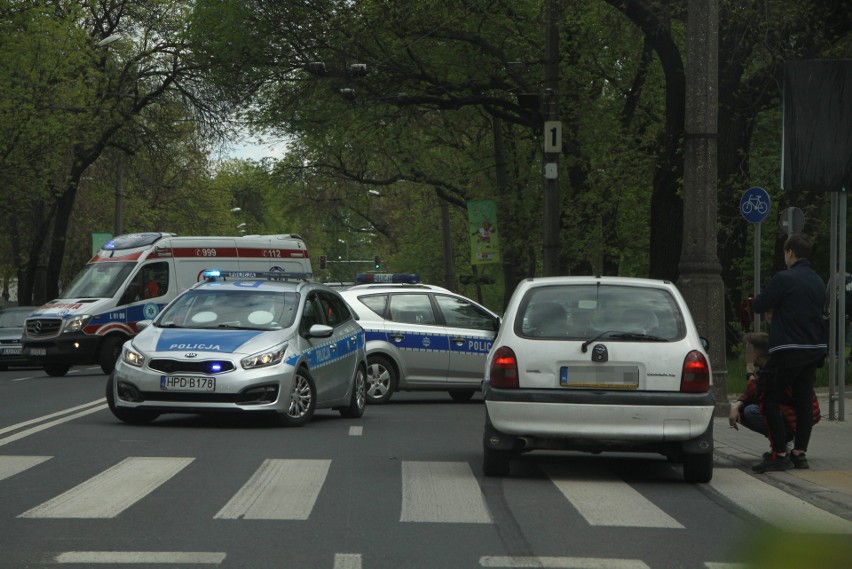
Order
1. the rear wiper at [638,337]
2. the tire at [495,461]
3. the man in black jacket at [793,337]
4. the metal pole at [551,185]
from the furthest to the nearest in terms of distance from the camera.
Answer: the metal pole at [551,185] < the man in black jacket at [793,337] < the tire at [495,461] < the rear wiper at [638,337]

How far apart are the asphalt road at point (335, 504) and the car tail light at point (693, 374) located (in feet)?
2.30

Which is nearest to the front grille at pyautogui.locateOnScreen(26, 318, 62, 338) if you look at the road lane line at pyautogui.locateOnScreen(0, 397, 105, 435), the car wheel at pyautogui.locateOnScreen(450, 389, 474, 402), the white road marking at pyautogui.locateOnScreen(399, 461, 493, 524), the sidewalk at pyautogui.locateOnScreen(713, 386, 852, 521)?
the road lane line at pyautogui.locateOnScreen(0, 397, 105, 435)

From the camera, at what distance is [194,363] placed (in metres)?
13.0

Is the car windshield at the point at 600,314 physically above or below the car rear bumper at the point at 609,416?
above

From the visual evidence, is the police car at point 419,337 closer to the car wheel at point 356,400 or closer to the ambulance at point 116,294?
the car wheel at point 356,400

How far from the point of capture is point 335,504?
26.4 feet

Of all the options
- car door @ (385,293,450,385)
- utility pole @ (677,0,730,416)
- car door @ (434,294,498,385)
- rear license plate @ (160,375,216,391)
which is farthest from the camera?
car door @ (434,294,498,385)

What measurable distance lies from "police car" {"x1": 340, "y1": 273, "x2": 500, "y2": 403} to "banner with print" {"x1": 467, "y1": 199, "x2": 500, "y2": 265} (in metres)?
13.9

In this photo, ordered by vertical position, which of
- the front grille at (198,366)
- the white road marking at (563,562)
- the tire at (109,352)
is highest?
the front grille at (198,366)

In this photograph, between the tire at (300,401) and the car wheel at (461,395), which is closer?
the tire at (300,401)

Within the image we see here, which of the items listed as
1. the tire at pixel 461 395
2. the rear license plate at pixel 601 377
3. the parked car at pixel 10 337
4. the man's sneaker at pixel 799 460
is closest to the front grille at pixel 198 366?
the rear license plate at pixel 601 377

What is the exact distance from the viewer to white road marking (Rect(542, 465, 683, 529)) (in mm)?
7648

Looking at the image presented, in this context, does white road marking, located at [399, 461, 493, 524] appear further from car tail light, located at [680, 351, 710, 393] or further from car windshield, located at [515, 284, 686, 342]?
car tail light, located at [680, 351, 710, 393]

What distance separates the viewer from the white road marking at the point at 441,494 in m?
7.65
